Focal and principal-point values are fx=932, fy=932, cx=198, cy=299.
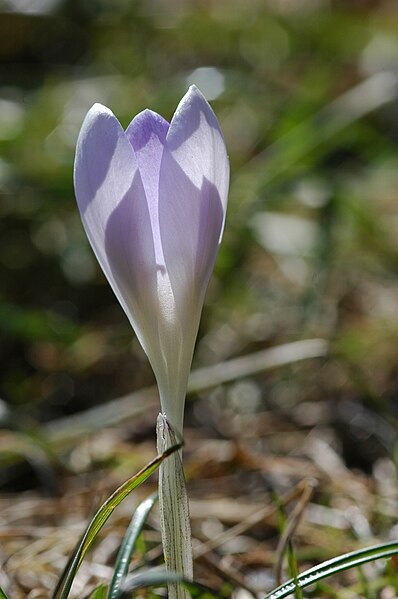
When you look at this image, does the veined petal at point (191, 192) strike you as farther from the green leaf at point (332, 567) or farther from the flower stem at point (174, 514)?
the green leaf at point (332, 567)

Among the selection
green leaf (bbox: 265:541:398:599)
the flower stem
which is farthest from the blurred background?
the flower stem

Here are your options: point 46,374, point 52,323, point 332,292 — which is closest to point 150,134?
point 52,323

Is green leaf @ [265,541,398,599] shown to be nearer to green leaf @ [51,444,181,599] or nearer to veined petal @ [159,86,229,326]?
green leaf @ [51,444,181,599]

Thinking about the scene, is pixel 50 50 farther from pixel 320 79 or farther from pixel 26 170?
pixel 26 170

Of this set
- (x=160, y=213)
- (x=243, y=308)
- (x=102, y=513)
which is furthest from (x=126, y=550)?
(x=243, y=308)

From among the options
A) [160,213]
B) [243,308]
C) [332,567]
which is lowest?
[332,567]

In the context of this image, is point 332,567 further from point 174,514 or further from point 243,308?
point 243,308
